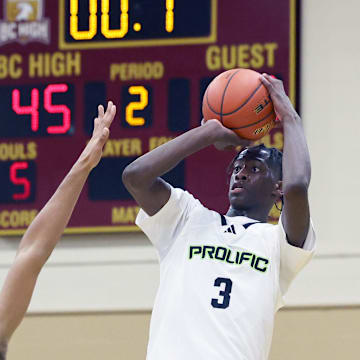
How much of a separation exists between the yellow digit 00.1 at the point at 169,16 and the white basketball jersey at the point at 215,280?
2847 mm

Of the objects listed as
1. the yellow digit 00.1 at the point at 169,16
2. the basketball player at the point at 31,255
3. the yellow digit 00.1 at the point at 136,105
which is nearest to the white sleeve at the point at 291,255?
the basketball player at the point at 31,255

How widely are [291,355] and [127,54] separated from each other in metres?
2.04

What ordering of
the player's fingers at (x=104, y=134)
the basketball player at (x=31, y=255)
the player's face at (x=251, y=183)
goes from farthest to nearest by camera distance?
the player's face at (x=251, y=183) < the player's fingers at (x=104, y=134) < the basketball player at (x=31, y=255)

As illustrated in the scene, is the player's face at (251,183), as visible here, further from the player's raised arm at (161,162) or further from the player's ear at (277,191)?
the player's raised arm at (161,162)

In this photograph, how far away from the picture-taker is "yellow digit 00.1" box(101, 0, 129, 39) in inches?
279

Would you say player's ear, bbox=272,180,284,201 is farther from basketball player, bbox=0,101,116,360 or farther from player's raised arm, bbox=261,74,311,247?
basketball player, bbox=0,101,116,360

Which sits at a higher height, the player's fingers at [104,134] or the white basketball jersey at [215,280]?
the player's fingers at [104,134]

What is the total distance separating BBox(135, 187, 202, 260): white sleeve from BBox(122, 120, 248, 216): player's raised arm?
0.02 meters

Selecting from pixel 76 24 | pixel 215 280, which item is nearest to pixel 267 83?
pixel 215 280

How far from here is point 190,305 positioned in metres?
4.12

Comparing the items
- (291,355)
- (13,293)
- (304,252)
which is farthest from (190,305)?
(291,355)

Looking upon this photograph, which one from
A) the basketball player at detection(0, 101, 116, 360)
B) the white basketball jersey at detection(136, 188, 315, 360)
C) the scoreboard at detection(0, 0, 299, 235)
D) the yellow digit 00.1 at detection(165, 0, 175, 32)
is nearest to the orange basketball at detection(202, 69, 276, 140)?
the white basketball jersey at detection(136, 188, 315, 360)

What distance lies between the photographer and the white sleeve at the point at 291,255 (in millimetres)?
4230

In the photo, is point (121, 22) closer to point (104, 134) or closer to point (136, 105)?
point (136, 105)
